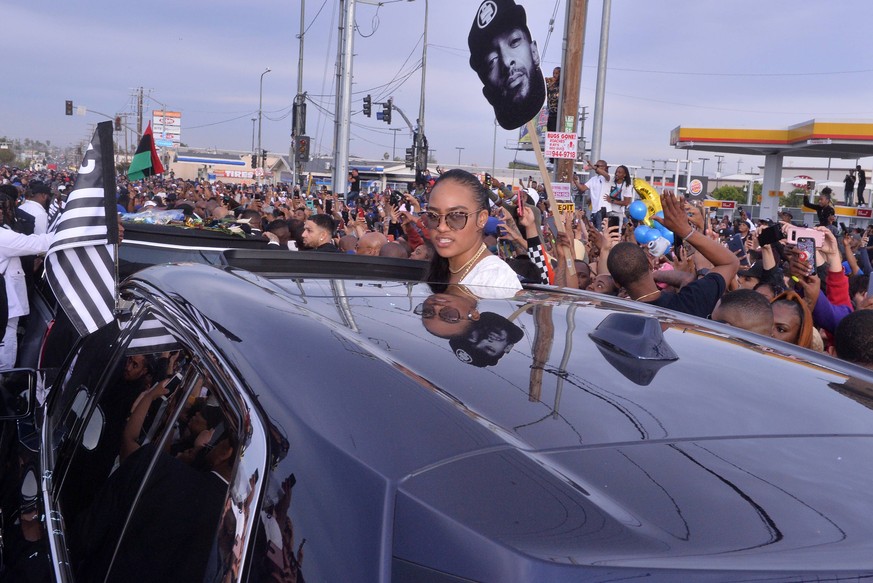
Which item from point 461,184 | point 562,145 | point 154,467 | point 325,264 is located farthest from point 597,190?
point 154,467

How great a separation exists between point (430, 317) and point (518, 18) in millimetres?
3723

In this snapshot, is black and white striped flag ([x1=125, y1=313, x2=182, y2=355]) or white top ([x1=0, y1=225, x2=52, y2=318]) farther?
white top ([x1=0, y1=225, x2=52, y2=318])

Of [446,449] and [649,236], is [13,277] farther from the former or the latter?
[446,449]

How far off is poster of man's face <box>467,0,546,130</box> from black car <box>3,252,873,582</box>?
3.22 m

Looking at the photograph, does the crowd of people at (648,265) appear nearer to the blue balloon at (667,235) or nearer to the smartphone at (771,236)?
the smartphone at (771,236)

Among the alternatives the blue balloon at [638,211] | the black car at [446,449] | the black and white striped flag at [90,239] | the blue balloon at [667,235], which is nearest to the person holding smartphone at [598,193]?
the blue balloon at [667,235]

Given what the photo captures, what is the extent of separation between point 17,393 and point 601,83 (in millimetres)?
14500

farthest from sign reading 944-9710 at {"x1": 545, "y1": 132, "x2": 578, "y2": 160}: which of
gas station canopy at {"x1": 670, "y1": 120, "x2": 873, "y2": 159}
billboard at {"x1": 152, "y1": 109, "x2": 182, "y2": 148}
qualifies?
billboard at {"x1": 152, "y1": 109, "x2": 182, "y2": 148}

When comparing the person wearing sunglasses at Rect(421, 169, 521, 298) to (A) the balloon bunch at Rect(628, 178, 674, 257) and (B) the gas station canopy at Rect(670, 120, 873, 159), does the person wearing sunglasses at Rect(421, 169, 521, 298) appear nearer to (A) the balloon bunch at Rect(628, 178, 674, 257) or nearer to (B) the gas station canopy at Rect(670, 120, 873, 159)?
(A) the balloon bunch at Rect(628, 178, 674, 257)

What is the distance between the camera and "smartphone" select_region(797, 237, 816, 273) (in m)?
5.10

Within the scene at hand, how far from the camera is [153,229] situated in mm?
6691

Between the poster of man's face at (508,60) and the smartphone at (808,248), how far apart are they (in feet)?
6.26

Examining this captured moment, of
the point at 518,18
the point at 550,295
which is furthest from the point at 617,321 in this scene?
the point at 518,18

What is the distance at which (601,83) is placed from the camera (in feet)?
52.3
